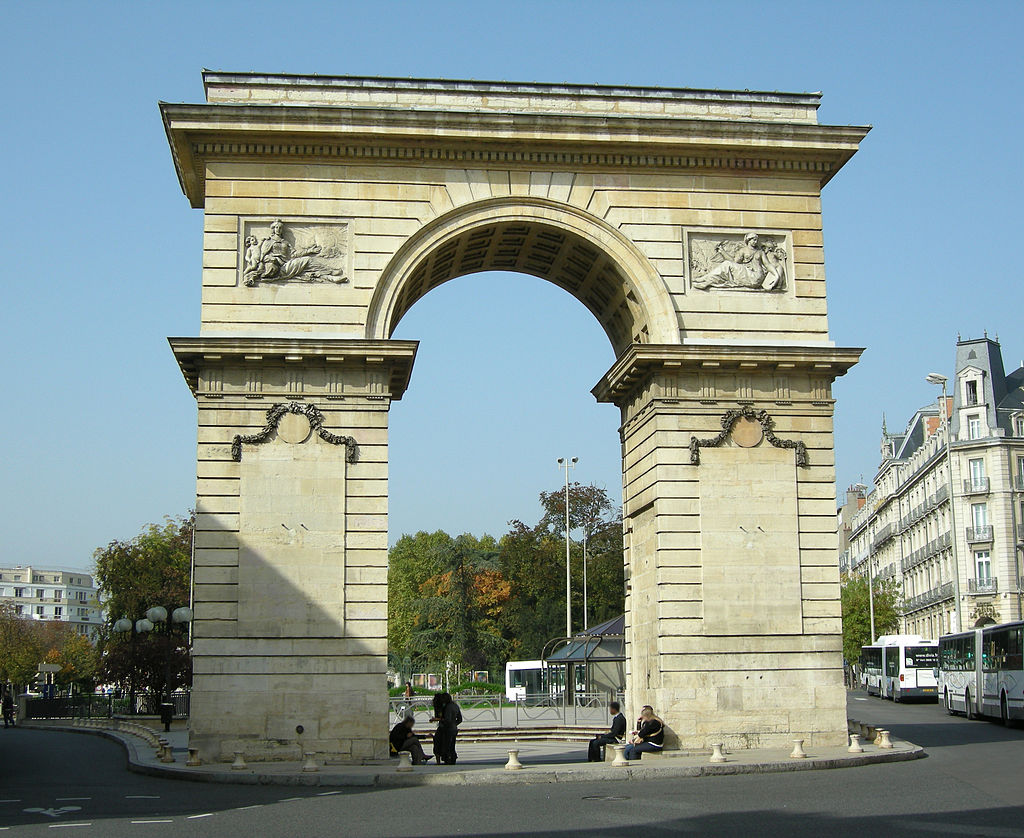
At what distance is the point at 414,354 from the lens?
2561 centimetres

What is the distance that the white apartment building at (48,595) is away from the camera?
163875 mm

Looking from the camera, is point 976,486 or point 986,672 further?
point 976,486

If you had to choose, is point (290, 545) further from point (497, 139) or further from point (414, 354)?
point (497, 139)

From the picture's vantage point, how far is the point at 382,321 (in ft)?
84.9

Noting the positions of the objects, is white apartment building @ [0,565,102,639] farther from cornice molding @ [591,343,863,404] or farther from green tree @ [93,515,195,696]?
cornice molding @ [591,343,863,404]

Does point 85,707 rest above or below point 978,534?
below

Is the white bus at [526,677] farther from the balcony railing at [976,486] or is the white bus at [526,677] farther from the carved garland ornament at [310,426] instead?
the carved garland ornament at [310,426]

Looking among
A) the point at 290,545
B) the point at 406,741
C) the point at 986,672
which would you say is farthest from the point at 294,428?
the point at 986,672

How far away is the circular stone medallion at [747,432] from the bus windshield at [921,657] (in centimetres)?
3322

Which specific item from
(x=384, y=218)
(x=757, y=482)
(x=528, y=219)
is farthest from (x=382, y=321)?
(x=757, y=482)

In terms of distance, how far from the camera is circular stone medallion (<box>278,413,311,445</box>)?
25.1 meters

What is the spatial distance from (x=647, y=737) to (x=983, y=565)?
54659mm

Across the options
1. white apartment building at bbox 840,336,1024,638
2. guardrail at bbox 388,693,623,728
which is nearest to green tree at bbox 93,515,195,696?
guardrail at bbox 388,693,623,728

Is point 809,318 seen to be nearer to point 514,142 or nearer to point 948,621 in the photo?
point 514,142
